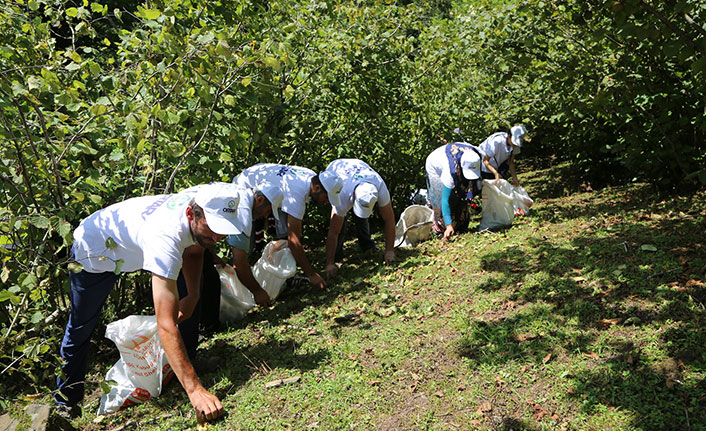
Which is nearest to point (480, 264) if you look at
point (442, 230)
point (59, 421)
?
point (442, 230)

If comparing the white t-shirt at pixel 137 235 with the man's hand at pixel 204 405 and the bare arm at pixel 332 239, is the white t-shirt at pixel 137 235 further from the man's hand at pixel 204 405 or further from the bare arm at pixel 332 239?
the bare arm at pixel 332 239

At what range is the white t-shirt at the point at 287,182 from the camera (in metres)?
5.14

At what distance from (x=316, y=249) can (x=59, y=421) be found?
4.88m

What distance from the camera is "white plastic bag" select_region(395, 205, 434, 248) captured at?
696cm

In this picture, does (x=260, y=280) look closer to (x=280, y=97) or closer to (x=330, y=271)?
(x=330, y=271)

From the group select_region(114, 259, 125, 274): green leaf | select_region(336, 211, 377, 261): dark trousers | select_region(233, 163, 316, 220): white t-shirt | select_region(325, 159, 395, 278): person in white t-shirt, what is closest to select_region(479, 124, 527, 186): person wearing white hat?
select_region(336, 211, 377, 261): dark trousers

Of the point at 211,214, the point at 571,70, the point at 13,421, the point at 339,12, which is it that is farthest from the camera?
the point at 339,12

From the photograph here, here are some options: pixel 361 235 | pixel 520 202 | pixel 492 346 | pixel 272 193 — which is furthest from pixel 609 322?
pixel 520 202

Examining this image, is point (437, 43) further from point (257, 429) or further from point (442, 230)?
point (257, 429)

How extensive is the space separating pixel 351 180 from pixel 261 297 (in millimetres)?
1667

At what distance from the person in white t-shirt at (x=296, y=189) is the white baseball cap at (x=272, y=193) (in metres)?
0.07

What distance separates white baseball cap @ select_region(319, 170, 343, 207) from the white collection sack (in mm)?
721

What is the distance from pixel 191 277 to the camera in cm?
384

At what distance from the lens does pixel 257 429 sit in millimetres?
3186
